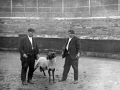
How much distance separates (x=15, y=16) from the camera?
68.3 ft

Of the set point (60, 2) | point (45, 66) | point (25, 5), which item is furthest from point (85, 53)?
point (45, 66)

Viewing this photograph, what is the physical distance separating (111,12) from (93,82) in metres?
10.4

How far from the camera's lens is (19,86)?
8016 millimetres

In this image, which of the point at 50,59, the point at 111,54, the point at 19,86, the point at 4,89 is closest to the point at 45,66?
the point at 50,59

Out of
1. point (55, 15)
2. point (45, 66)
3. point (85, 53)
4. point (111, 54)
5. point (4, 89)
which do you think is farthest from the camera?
point (55, 15)

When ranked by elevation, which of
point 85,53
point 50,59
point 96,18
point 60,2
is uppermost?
point 60,2

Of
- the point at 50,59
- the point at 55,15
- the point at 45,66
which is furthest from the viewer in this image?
the point at 55,15

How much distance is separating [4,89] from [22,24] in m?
13.2

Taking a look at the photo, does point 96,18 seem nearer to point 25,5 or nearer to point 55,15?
point 55,15

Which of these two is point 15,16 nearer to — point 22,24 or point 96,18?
point 22,24

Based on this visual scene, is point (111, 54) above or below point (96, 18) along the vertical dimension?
below

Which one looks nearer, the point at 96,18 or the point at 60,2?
the point at 96,18

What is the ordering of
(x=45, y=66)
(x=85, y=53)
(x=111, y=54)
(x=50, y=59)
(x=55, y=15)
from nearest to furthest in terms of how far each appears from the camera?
(x=50, y=59), (x=45, y=66), (x=111, y=54), (x=85, y=53), (x=55, y=15)

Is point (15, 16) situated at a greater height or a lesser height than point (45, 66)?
greater
